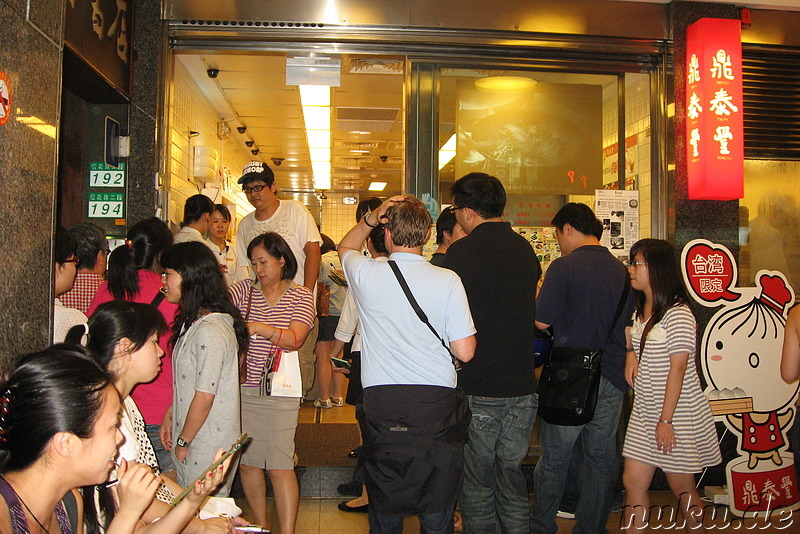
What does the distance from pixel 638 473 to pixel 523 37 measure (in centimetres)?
314

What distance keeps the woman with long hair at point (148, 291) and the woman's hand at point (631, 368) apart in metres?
2.38

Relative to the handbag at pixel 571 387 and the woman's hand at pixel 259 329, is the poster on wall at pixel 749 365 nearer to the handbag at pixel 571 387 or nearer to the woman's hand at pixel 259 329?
the handbag at pixel 571 387

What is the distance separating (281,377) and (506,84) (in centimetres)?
295

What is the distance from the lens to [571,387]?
3.61 metres

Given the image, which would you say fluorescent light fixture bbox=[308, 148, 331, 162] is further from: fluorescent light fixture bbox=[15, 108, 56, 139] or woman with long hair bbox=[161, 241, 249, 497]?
fluorescent light fixture bbox=[15, 108, 56, 139]

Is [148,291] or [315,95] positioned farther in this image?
[315,95]

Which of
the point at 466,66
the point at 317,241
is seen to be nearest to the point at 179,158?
the point at 317,241

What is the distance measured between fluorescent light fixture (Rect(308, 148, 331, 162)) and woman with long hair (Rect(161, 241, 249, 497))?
8.36 metres

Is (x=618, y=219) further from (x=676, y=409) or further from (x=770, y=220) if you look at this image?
(x=676, y=409)

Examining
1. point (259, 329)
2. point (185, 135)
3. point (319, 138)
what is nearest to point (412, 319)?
point (259, 329)

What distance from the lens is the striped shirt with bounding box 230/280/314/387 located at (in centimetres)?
351

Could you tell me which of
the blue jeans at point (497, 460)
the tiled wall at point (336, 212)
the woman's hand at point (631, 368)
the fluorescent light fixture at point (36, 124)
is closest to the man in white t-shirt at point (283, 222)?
the blue jeans at point (497, 460)

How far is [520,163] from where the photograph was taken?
512 centimetres

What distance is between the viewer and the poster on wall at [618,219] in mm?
5137
